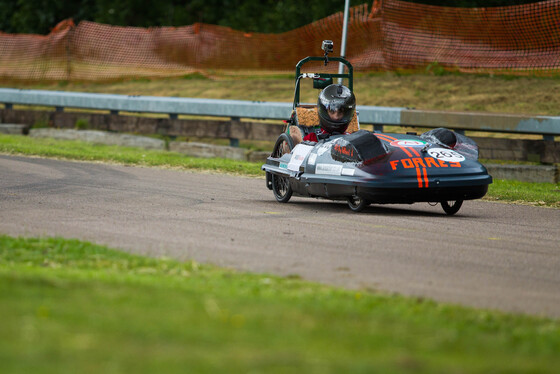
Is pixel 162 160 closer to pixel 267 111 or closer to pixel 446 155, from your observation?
pixel 267 111

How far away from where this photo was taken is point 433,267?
305 inches

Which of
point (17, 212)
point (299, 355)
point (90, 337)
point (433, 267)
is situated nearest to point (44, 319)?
point (90, 337)

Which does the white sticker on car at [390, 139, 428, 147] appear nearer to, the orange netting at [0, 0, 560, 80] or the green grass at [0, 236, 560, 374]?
the green grass at [0, 236, 560, 374]

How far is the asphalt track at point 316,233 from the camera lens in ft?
23.5

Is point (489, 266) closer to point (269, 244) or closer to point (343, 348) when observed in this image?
point (269, 244)

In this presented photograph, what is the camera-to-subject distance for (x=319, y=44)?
29469 mm

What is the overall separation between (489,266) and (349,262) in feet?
3.84

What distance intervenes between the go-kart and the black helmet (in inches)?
12.7

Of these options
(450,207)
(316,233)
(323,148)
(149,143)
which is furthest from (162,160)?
(316,233)

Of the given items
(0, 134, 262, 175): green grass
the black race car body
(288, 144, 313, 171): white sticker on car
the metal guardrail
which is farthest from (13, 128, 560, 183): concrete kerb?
(288, 144, 313, 171): white sticker on car

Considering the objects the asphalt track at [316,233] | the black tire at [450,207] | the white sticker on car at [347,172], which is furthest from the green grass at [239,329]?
the black tire at [450,207]

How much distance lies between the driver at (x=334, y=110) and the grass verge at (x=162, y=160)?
2.92m

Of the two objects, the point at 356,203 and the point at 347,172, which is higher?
the point at 347,172

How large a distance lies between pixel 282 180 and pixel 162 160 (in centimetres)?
542
